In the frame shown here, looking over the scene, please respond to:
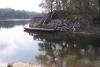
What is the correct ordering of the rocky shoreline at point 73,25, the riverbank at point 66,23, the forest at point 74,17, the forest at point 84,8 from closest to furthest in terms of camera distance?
1. the rocky shoreline at point 73,25
2. the riverbank at point 66,23
3. the forest at point 74,17
4. the forest at point 84,8

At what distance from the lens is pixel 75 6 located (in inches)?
1523

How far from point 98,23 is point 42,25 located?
8.64 metres

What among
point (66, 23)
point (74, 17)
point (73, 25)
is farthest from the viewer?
point (74, 17)

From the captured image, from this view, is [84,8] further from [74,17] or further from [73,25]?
[73,25]

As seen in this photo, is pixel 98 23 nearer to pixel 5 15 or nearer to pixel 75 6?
pixel 75 6

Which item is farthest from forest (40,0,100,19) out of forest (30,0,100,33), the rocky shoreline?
the rocky shoreline

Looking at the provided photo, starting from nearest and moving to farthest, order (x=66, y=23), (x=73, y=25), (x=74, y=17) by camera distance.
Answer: (x=73, y=25) → (x=66, y=23) → (x=74, y=17)

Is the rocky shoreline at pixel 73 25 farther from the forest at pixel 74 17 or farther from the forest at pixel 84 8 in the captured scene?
the forest at pixel 84 8

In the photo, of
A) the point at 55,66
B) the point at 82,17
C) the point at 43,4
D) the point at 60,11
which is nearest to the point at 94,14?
the point at 82,17

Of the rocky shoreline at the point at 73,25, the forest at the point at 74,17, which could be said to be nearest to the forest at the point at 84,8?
the forest at the point at 74,17

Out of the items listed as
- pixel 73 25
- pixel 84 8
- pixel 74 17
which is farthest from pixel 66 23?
pixel 84 8

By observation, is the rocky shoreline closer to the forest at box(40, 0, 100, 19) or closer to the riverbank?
the riverbank

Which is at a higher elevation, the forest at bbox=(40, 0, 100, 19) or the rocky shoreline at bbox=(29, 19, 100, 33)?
the forest at bbox=(40, 0, 100, 19)

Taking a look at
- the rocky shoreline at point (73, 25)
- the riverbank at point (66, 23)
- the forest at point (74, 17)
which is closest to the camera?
the rocky shoreline at point (73, 25)
